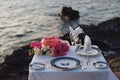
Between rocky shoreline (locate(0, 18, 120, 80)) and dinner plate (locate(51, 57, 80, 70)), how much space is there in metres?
3.74

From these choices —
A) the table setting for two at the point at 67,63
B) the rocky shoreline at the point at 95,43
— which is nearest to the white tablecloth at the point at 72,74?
the table setting for two at the point at 67,63

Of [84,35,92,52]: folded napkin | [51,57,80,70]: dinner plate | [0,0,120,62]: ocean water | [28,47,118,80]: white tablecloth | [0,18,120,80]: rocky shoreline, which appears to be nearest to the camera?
[28,47,118,80]: white tablecloth

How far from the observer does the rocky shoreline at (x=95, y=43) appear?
34.3ft

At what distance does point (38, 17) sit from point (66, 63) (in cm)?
1388

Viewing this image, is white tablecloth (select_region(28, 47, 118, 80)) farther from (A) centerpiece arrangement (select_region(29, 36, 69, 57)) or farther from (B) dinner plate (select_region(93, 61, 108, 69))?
(A) centerpiece arrangement (select_region(29, 36, 69, 57))

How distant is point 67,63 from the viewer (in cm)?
614

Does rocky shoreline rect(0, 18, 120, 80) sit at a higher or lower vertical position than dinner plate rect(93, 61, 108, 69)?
lower

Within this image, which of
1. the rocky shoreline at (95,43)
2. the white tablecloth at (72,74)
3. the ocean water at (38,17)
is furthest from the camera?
the ocean water at (38,17)

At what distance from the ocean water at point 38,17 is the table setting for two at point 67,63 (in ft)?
20.3

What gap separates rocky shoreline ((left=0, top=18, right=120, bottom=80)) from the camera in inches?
412

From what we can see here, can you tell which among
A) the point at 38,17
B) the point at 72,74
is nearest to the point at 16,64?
the point at 72,74

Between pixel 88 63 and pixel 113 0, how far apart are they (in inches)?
766

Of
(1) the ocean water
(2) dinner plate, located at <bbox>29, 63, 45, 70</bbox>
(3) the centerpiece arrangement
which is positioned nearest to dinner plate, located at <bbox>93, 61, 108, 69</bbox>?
(3) the centerpiece arrangement

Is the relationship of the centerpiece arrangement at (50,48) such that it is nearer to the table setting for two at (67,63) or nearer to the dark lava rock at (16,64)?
the table setting for two at (67,63)
